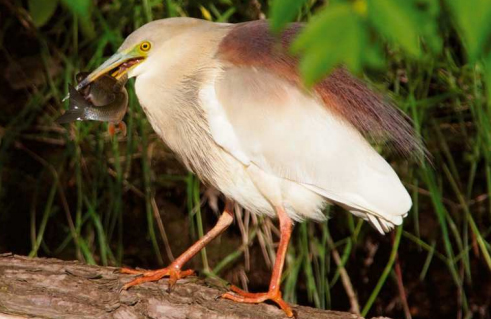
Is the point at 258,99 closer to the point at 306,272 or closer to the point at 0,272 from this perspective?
the point at 0,272

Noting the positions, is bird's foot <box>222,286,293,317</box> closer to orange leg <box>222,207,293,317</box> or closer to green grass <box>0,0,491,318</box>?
orange leg <box>222,207,293,317</box>

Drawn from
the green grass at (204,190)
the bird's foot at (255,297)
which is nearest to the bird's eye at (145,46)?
the green grass at (204,190)

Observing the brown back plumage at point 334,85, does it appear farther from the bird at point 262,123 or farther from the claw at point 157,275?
the claw at point 157,275

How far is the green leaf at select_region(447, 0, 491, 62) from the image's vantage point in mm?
775

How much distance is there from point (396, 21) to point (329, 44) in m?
0.07

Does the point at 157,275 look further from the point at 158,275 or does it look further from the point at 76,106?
the point at 76,106

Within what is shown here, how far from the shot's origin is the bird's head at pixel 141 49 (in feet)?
6.66

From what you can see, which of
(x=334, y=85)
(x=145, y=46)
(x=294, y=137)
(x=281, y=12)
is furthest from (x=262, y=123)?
(x=281, y=12)

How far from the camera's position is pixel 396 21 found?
0.81 meters

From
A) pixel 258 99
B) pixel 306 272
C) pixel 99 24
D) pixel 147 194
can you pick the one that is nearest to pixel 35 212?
pixel 147 194

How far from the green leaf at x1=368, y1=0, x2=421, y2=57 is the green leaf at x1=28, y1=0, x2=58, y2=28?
0.36m

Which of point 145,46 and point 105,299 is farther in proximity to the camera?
point 145,46

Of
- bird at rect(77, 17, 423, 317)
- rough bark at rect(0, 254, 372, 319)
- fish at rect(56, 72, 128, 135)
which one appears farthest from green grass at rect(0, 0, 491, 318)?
rough bark at rect(0, 254, 372, 319)

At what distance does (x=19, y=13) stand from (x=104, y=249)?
2.89ft
